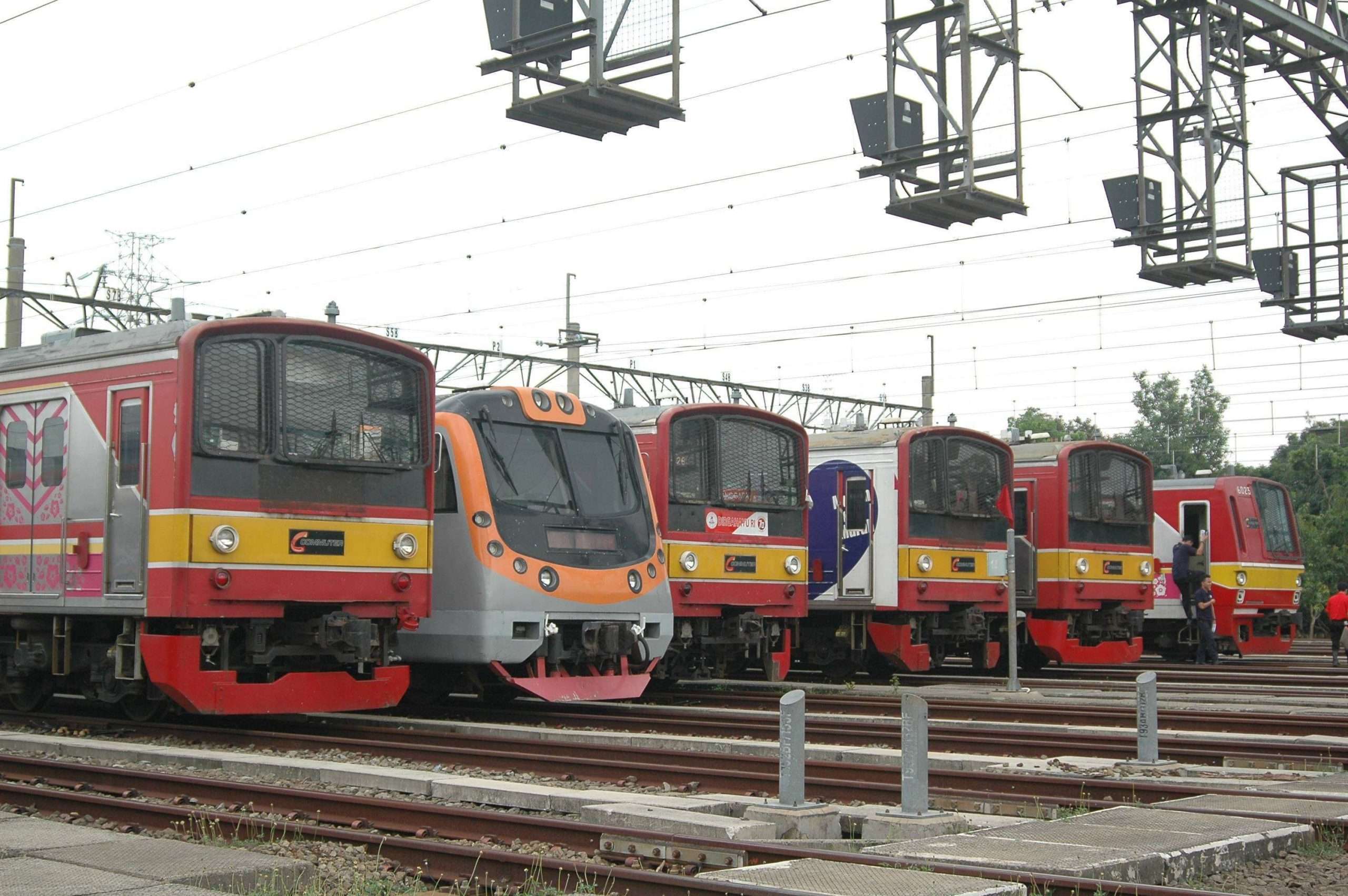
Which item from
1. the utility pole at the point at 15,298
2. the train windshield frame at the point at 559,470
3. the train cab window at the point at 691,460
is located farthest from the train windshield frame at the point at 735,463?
the utility pole at the point at 15,298

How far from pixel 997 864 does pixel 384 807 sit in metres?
3.44

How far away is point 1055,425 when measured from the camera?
82625 mm

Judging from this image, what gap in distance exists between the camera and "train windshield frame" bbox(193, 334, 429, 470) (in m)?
11.9

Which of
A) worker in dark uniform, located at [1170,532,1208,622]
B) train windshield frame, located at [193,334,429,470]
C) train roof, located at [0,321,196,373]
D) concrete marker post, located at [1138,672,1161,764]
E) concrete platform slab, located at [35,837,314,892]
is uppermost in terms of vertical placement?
train roof, located at [0,321,196,373]

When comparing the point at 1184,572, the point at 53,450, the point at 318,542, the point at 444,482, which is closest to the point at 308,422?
the point at 318,542

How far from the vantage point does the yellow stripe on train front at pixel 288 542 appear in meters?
11.6

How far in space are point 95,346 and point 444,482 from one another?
314cm

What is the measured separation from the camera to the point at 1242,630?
83.3 ft

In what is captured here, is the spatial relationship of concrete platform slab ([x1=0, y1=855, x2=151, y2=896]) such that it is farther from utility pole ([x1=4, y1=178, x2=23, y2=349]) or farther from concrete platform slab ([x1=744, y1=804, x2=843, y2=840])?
utility pole ([x1=4, y1=178, x2=23, y2=349])

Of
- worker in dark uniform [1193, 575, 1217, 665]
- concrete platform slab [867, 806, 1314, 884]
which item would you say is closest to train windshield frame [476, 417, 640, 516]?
concrete platform slab [867, 806, 1314, 884]

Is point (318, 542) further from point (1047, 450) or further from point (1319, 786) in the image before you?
point (1047, 450)

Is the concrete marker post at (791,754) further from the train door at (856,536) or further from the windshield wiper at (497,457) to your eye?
the train door at (856,536)

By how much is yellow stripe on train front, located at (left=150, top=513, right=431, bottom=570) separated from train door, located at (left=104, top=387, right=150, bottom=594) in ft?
0.94

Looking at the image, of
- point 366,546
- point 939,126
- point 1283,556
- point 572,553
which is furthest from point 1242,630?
point 366,546
